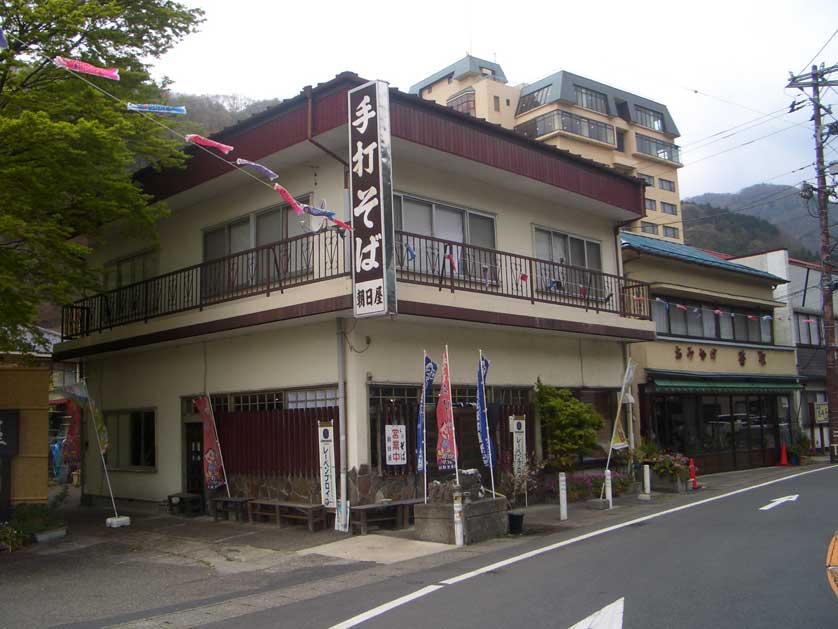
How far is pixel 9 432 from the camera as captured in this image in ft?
44.2

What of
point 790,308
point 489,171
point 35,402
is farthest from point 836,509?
point 790,308

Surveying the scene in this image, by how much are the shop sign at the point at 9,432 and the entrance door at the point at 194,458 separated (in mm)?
4023

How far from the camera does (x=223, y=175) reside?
50.4 feet

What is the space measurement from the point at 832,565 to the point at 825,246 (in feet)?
68.5

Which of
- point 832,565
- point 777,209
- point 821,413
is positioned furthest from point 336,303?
point 777,209

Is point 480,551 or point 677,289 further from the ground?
A: point 677,289

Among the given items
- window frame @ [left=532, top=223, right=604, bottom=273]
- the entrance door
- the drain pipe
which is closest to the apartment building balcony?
window frame @ [left=532, top=223, right=604, bottom=273]

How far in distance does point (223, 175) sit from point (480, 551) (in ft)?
30.4

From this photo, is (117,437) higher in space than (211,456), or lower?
higher

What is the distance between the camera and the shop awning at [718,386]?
2152cm

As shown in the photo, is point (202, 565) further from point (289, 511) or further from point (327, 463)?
point (289, 511)

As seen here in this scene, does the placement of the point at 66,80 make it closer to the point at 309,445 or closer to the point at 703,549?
the point at 309,445

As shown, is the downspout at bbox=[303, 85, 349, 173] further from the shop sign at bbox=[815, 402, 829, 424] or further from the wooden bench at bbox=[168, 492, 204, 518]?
the shop sign at bbox=[815, 402, 829, 424]

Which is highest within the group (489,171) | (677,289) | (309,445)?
(489,171)
